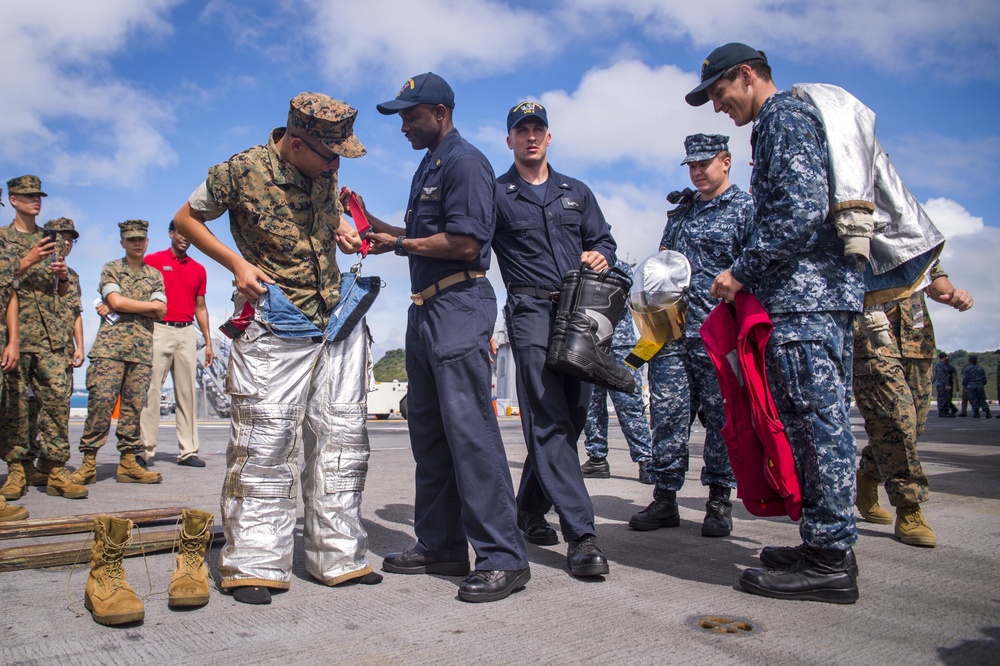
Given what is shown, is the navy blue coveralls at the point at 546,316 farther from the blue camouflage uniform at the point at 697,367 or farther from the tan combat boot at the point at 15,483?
the tan combat boot at the point at 15,483

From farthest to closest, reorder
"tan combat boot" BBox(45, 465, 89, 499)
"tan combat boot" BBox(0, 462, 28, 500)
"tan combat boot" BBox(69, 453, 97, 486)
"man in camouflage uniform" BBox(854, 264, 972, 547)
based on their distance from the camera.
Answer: "tan combat boot" BBox(69, 453, 97, 486) → "tan combat boot" BBox(45, 465, 89, 499) → "tan combat boot" BBox(0, 462, 28, 500) → "man in camouflage uniform" BBox(854, 264, 972, 547)

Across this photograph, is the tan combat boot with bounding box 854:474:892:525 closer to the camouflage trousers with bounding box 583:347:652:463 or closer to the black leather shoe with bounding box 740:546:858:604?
the black leather shoe with bounding box 740:546:858:604

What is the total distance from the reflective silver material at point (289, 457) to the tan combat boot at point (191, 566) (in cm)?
8

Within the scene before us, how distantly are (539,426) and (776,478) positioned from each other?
104 cm

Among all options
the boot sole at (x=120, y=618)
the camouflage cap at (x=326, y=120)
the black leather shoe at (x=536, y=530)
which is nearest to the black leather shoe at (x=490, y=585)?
the black leather shoe at (x=536, y=530)

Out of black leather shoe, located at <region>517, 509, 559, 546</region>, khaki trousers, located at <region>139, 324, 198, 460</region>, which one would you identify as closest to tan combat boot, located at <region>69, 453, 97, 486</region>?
khaki trousers, located at <region>139, 324, 198, 460</region>

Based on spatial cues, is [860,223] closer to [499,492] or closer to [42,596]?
[499,492]

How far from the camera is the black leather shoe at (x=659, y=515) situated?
13.3 feet

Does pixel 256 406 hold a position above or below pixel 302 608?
above

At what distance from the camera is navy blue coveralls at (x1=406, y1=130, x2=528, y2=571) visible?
292cm

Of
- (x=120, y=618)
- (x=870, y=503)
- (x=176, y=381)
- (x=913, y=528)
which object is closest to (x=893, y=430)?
(x=913, y=528)

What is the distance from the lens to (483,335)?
119 inches

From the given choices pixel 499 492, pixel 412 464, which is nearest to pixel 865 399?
pixel 499 492

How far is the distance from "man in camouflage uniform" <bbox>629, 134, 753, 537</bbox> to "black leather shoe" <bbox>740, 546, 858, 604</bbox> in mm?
1287
